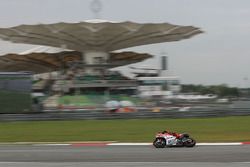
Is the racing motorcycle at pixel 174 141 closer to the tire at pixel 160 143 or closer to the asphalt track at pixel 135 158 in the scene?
the tire at pixel 160 143

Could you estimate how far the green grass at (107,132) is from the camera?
21.9 m

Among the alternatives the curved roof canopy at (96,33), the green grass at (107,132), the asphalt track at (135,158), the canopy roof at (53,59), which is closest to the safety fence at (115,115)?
the green grass at (107,132)

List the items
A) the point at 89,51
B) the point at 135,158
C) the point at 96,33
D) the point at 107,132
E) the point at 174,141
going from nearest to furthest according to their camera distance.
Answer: the point at 135,158
the point at 174,141
the point at 107,132
the point at 96,33
the point at 89,51

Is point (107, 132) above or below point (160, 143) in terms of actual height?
below

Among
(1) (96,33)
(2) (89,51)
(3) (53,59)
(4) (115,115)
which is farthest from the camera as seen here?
(3) (53,59)

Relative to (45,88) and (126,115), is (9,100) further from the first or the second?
(45,88)

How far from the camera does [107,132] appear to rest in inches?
990

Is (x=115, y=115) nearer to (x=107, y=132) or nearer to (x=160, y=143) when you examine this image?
(x=107, y=132)

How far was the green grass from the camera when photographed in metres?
21.9

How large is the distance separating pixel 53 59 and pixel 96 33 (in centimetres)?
2559

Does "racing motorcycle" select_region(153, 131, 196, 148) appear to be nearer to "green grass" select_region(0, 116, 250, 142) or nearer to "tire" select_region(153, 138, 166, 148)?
"tire" select_region(153, 138, 166, 148)

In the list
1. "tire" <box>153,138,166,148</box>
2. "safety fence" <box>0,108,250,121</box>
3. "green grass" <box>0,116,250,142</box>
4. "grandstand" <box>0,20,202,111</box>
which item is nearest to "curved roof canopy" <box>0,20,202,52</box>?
"grandstand" <box>0,20,202,111</box>

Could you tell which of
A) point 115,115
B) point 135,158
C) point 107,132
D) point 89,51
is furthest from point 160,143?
point 89,51

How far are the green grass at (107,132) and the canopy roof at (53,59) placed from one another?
73.1 m
